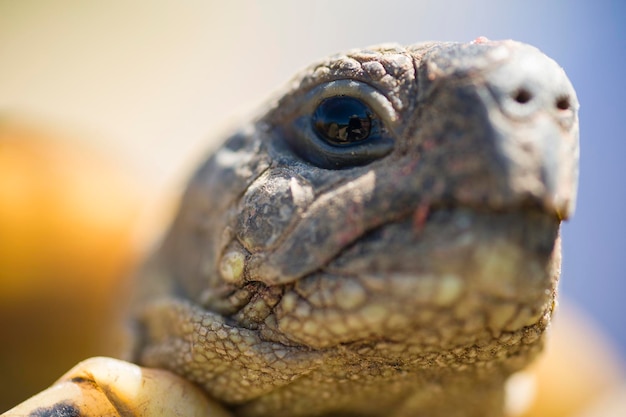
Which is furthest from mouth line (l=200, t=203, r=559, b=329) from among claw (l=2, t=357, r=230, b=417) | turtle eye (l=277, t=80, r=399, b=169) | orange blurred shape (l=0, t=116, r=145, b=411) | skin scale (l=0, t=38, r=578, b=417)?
orange blurred shape (l=0, t=116, r=145, b=411)

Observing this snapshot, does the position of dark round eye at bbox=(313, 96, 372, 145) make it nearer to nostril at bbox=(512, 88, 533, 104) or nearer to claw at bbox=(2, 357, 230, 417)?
nostril at bbox=(512, 88, 533, 104)

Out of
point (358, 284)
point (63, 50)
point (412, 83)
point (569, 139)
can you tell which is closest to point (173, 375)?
point (358, 284)

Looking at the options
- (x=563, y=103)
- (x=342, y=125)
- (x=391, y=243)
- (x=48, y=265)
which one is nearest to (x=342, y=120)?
(x=342, y=125)

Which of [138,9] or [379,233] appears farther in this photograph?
[138,9]

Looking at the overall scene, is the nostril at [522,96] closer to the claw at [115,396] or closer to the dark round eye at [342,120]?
the dark round eye at [342,120]

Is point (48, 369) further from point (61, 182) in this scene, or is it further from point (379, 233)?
point (379, 233)
